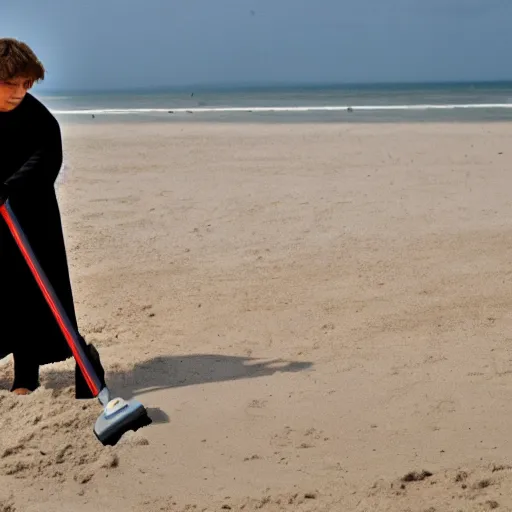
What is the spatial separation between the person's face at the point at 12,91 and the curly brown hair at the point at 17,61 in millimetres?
24

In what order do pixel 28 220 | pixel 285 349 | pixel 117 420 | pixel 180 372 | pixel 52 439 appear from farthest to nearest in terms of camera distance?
1. pixel 285 349
2. pixel 180 372
3. pixel 28 220
4. pixel 52 439
5. pixel 117 420

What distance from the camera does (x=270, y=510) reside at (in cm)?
275

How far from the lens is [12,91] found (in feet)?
11.1

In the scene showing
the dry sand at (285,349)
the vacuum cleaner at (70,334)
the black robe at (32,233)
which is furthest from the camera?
the black robe at (32,233)

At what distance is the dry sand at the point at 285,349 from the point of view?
9.68 ft

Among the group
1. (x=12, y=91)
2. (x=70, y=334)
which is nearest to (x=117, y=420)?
(x=70, y=334)

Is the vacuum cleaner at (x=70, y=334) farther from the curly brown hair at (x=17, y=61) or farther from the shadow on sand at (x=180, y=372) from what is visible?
the curly brown hair at (x=17, y=61)

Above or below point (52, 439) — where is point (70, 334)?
above

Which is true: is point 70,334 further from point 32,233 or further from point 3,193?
point 3,193

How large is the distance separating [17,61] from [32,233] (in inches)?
29.4

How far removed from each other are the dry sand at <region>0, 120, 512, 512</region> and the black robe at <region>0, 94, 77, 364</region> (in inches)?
11.1

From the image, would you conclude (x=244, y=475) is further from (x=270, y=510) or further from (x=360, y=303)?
(x=360, y=303)

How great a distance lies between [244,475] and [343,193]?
19.6 feet

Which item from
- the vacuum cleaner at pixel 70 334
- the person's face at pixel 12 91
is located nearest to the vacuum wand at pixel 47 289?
the vacuum cleaner at pixel 70 334
